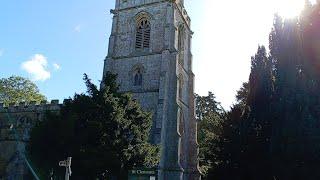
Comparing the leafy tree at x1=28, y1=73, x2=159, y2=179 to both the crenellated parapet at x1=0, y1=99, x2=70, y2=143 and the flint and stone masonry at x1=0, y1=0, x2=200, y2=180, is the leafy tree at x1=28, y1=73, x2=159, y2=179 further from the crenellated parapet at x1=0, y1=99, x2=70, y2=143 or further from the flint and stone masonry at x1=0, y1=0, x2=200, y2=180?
the crenellated parapet at x1=0, y1=99, x2=70, y2=143

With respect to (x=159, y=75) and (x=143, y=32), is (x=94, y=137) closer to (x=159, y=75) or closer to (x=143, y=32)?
(x=159, y=75)

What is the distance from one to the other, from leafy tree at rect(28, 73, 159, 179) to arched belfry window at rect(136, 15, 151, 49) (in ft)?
38.3

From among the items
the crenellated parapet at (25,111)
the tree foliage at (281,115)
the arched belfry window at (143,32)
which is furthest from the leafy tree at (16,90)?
the tree foliage at (281,115)

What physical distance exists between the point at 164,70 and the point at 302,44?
43.9 feet

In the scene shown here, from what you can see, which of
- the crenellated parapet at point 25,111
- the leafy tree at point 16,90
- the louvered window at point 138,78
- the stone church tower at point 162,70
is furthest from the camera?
the leafy tree at point 16,90

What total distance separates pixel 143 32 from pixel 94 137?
54.4 ft

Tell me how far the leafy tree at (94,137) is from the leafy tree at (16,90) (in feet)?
85.4

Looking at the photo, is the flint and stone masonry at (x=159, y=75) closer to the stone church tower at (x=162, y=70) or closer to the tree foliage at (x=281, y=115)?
the stone church tower at (x=162, y=70)

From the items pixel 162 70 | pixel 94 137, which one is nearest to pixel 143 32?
pixel 162 70

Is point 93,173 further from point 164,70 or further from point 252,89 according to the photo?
point 164,70

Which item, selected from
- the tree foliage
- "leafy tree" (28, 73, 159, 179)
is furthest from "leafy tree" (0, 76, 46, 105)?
the tree foliage

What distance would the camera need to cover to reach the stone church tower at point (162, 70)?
28.7m

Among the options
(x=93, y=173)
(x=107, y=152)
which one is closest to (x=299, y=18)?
(x=107, y=152)

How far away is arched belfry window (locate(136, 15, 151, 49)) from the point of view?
1325 inches
